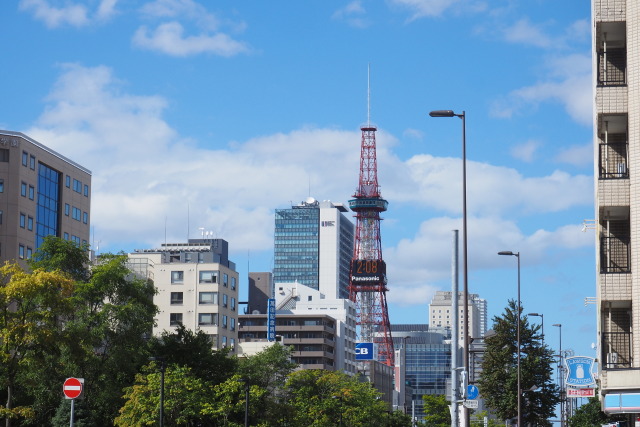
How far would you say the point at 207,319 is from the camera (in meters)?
136

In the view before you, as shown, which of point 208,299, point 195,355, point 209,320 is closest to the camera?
point 195,355

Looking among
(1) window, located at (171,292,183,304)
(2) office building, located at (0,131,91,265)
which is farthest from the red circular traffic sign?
(1) window, located at (171,292,183,304)

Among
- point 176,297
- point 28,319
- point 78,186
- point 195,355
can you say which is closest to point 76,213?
point 78,186

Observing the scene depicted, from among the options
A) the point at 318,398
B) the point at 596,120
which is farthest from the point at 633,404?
the point at 318,398

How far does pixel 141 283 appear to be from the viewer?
77500 mm

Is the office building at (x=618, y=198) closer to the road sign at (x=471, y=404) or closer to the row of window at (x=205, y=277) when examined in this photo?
the road sign at (x=471, y=404)

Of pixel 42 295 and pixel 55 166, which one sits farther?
pixel 55 166

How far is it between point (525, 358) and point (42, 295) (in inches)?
1521

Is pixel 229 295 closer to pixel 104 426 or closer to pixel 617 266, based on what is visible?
pixel 104 426

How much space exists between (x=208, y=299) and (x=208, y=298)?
17cm

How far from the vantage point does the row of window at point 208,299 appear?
13662 centimetres

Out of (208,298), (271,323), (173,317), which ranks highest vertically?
(208,298)

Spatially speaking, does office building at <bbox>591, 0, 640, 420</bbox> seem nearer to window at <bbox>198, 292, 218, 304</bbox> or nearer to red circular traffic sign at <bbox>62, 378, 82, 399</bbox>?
red circular traffic sign at <bbox>62, 378, 82, 399</bbox>

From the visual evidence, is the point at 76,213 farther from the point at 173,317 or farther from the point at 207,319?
the point at 207,319
